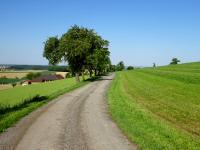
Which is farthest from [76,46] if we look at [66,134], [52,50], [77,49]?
[66,134]

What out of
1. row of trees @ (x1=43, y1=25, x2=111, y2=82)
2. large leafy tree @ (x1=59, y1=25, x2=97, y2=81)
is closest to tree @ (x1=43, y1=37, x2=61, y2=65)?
row of trees @ (x1=43, y1=25, x2=111, y2=82)

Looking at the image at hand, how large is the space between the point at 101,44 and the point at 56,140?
190 feet

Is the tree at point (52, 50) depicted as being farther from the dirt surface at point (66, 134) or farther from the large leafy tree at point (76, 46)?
the dirt surface at point (66, 134)

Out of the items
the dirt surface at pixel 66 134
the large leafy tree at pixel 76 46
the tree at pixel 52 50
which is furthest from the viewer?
the tree at pixel 52 50

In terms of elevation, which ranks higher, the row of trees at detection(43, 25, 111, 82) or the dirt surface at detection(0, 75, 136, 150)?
the row of trees at detection(43, 25, 111, 82)

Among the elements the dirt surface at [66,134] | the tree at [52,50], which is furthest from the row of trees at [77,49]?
the dirt surface at [66,134]

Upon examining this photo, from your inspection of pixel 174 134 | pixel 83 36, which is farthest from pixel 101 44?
pixel 174 134

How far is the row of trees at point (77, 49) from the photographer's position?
2383 inches

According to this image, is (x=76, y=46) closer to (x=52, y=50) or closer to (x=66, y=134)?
(x=52, y=50)

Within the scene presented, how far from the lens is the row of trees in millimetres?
60531

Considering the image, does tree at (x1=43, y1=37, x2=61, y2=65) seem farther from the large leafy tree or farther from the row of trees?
the large leafy tree

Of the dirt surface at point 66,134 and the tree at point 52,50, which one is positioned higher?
the tree at point 52,50

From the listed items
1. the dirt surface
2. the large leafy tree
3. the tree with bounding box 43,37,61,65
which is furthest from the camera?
the tree with bounding box 43,37,61,65

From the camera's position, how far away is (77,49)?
5959 centimetres
